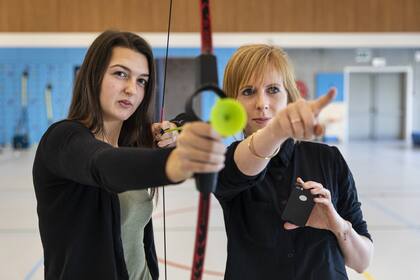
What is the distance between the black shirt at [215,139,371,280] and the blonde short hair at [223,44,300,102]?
149 millimetres

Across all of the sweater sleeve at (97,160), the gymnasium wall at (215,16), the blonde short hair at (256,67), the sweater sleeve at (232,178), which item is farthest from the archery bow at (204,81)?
the gymnasium wall at (215,16)

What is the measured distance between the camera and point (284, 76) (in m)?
0.94

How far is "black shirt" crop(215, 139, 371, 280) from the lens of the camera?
2.93ft

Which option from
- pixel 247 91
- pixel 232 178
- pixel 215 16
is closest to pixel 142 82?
pixel 247 91

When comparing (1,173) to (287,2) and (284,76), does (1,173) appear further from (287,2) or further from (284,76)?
(284,76)

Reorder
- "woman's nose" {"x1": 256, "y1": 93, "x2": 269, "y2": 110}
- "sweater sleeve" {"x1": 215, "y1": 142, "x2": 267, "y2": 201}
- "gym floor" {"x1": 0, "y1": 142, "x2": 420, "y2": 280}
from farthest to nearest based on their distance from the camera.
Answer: "gym floor" {"x1": 0, "y1": 142, "x2": 420, "y2": 280}, "woman's nose" {"x1": 256, "y1": 93, "x2": 269, "y2": 110}, "sweater sleeve" {"x1": 215, "y1": 142, "x2": 267, "y2": 201}

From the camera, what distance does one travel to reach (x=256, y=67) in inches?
36.3

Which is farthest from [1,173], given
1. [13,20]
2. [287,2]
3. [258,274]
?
[258,274]

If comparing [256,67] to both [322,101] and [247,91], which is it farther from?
[322,101]

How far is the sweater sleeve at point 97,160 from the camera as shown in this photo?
62 centimetres

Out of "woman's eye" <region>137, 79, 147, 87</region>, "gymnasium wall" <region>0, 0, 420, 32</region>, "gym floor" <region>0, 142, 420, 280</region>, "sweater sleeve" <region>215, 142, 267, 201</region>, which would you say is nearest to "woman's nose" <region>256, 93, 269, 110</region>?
"sweater sleeve" <region>215, 142, 267, 201</region>

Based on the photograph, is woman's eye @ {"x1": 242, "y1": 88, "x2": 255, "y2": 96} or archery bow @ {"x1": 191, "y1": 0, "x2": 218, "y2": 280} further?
woman's eye @ {"x1": 242, "y1": 88, "x2": 255, "y2": 96}

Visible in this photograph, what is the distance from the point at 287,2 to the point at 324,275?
4.82m

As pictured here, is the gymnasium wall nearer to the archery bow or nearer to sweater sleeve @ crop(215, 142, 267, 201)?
sweater sleeve @ crop(215, 142, 267, 201)
